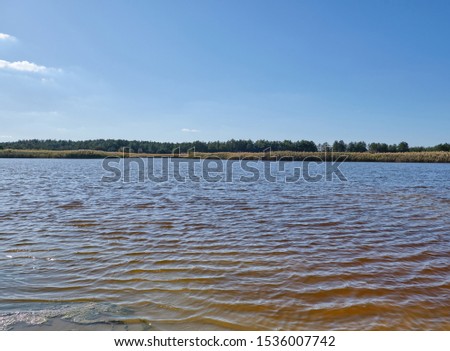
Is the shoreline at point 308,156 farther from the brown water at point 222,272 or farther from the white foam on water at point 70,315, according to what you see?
the white foam on water at point 70,315

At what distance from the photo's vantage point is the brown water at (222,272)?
4428 mm

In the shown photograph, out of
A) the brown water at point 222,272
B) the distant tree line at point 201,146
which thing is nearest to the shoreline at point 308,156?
the distant tree line at point 201,146

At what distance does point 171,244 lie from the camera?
26.2 ft

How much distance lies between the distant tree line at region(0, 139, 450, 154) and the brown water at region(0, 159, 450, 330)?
129 metres

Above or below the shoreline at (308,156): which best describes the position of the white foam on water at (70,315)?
below

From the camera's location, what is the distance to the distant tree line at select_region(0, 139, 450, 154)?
13600 cm

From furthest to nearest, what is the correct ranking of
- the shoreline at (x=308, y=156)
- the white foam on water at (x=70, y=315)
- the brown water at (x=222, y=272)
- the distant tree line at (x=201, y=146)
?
the distant tree line at (x=201, y=146), the shoreline at (x=308, y=156), the brown water at (x=222, y=272), the white foam on water at (x=70, y=315)

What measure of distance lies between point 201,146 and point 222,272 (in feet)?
469

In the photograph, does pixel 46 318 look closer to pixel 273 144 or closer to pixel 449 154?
pixel 449 154

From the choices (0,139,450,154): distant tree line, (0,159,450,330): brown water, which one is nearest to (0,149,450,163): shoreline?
(0,139,450,154): distant tree line

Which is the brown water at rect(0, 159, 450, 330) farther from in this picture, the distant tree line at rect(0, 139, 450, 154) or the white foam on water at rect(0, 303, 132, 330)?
the distant tree line at rect(0, 139, 450, 154)

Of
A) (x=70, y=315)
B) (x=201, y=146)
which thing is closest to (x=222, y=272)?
(x=70, y=315)

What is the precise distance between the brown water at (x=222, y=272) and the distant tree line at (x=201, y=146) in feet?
422
